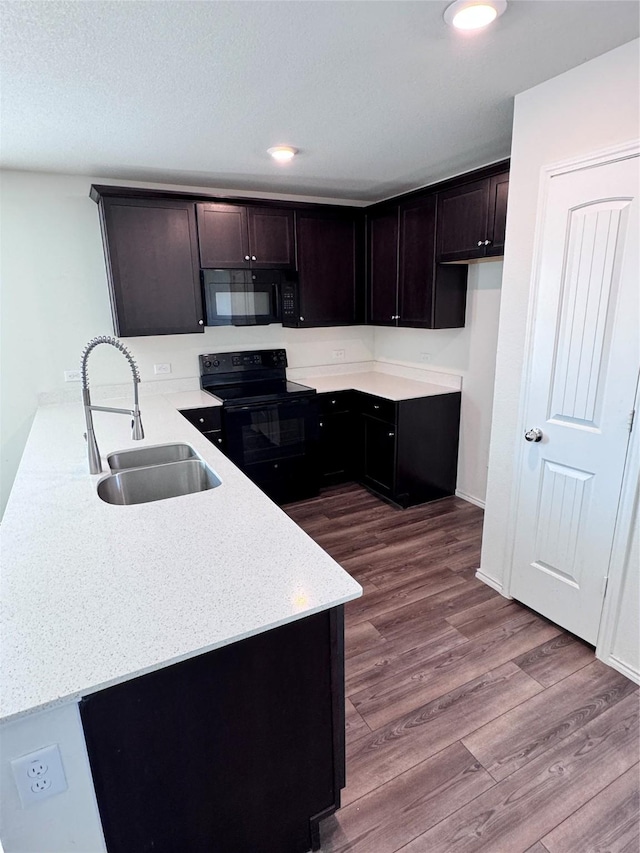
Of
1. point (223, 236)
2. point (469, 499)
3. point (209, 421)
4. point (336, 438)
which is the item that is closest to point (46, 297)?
point (223, 236)

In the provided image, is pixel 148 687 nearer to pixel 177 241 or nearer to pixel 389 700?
pixel 389 700

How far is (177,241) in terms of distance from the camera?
10.7 ft

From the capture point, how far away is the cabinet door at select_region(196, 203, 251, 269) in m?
3.32

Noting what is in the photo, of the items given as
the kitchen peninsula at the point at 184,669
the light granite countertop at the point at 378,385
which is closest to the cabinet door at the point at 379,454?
the light granite countertop at the point at 378,385

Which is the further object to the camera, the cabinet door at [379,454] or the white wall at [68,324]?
the cabinet door at [379,454]

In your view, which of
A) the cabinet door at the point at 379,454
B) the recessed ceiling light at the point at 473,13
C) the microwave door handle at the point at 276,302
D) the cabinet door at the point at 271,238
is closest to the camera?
the recessed ceiling light at the point at 473,13

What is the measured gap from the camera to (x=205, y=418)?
3.33 meters

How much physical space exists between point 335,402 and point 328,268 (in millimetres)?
1126

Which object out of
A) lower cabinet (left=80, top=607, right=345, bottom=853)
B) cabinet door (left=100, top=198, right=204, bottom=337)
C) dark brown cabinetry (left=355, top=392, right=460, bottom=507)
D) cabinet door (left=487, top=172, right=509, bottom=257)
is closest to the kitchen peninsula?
lower cabinet (left=80, top=607, right=345, bottom=853)

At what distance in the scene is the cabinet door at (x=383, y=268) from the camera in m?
3.71

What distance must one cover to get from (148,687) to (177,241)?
2.99 m

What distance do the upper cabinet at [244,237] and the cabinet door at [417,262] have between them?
2.87 feet

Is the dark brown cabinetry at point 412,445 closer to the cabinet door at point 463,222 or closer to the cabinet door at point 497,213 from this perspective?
the cabinet door at point 463,222

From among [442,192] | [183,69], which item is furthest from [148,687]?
[442,192]
